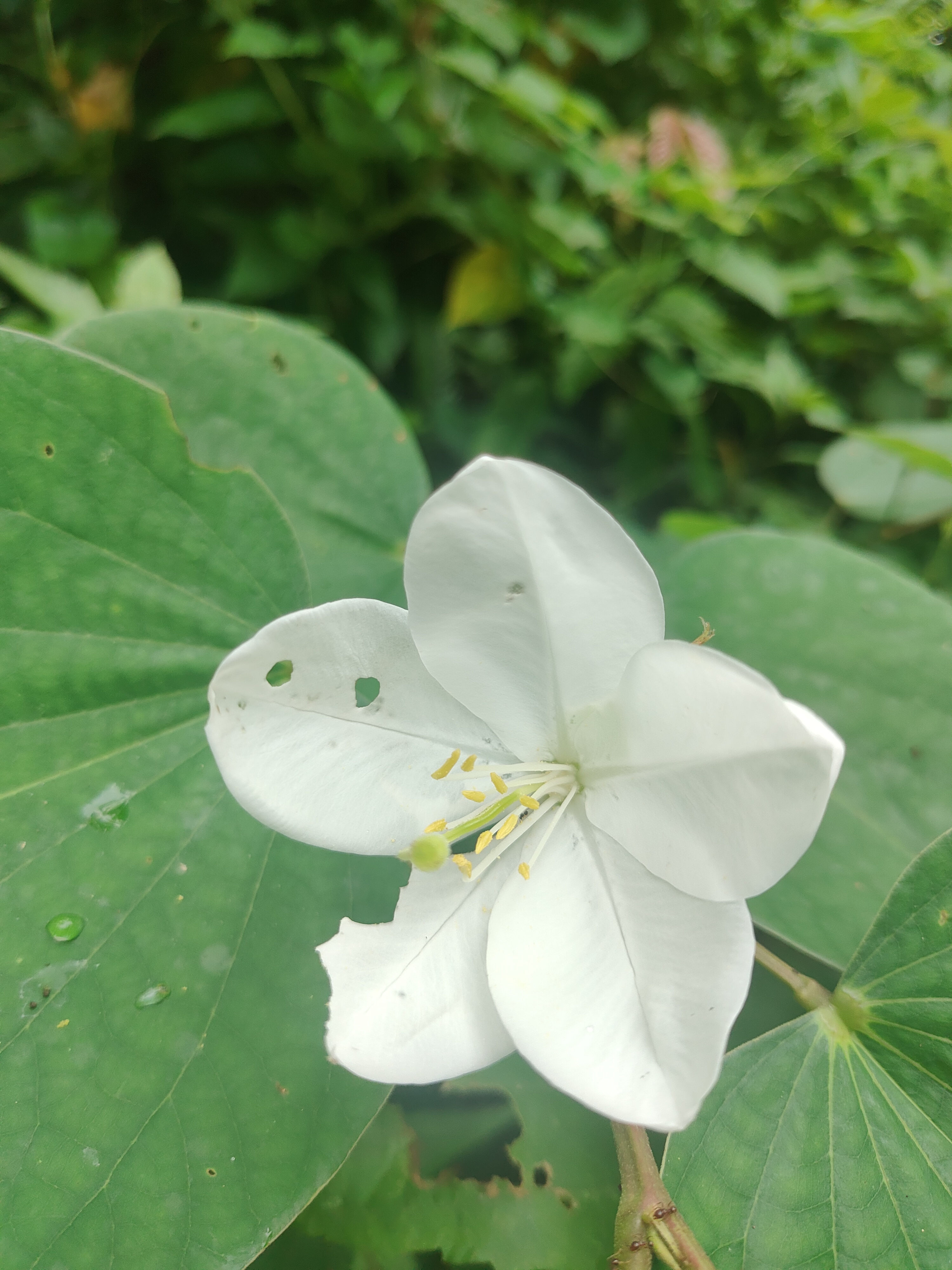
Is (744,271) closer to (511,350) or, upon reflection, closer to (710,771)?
(511,350)

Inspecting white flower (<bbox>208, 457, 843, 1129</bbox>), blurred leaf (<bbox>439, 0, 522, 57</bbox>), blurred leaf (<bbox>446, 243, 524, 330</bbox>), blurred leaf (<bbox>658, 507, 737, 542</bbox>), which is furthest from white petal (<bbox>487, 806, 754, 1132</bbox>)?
blurred leaf (<bbox>439, 0, 522, 57</bbox>)

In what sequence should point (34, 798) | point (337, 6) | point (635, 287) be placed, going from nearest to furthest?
point (34, 798)
point (337, 6)
point (635, 287)

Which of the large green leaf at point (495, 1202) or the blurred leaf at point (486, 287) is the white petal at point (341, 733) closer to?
the large green leaf at point (495, 1202)

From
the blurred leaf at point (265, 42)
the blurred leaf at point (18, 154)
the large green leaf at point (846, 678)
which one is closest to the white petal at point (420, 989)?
the large green leaf at point (846, 678)

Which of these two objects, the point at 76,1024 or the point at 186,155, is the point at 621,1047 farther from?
the point at 186,155

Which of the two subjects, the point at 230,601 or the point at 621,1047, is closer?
the point at 621,1047

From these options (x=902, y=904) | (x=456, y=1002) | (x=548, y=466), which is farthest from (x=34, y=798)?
(x=548, y=466)
